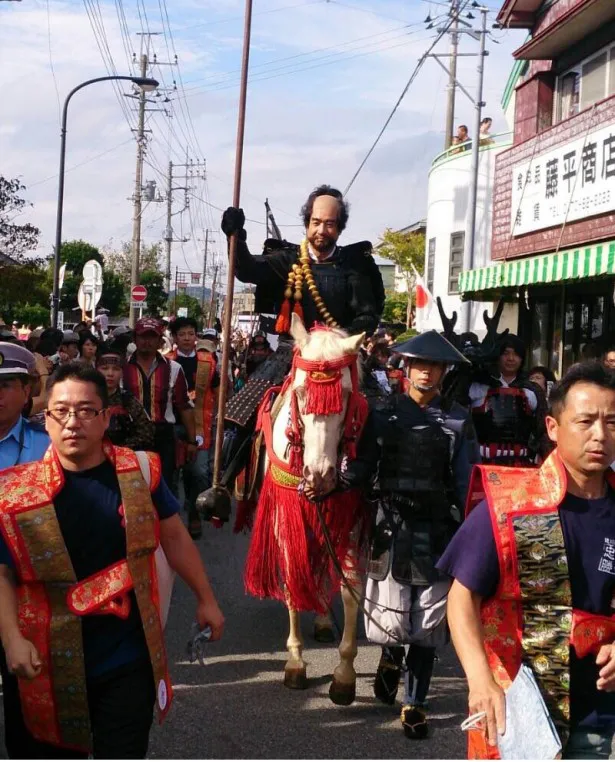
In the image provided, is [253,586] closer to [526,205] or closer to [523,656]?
[523,656]

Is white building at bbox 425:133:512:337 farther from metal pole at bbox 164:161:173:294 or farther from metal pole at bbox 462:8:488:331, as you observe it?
metal pole at bbox 164:161:173:294

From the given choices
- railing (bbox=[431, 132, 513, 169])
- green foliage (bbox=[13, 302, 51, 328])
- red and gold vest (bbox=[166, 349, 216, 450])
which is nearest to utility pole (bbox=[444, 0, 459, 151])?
railing (bbox=[431, 132, 513, 169])

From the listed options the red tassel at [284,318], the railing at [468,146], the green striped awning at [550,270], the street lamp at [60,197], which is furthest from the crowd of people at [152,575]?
the railing at [468,146]

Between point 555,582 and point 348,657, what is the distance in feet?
9.26

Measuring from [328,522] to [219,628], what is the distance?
6.60 ft

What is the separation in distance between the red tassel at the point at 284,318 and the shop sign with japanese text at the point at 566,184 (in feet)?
27.7

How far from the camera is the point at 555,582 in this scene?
9.41ft

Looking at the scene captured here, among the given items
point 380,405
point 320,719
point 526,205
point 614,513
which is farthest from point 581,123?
point 614,513

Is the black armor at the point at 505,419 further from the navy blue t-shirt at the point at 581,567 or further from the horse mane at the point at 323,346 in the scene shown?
the navy blue t-shirt at the point at 581,567

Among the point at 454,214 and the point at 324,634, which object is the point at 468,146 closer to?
the point at 454,214

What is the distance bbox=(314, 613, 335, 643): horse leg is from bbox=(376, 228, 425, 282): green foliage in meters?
32.5

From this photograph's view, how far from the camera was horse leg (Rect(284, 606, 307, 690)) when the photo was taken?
5633 millimetres

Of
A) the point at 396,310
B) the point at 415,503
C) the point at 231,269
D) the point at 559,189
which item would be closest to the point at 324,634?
the point at 415,503

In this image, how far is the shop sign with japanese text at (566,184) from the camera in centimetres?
1372
